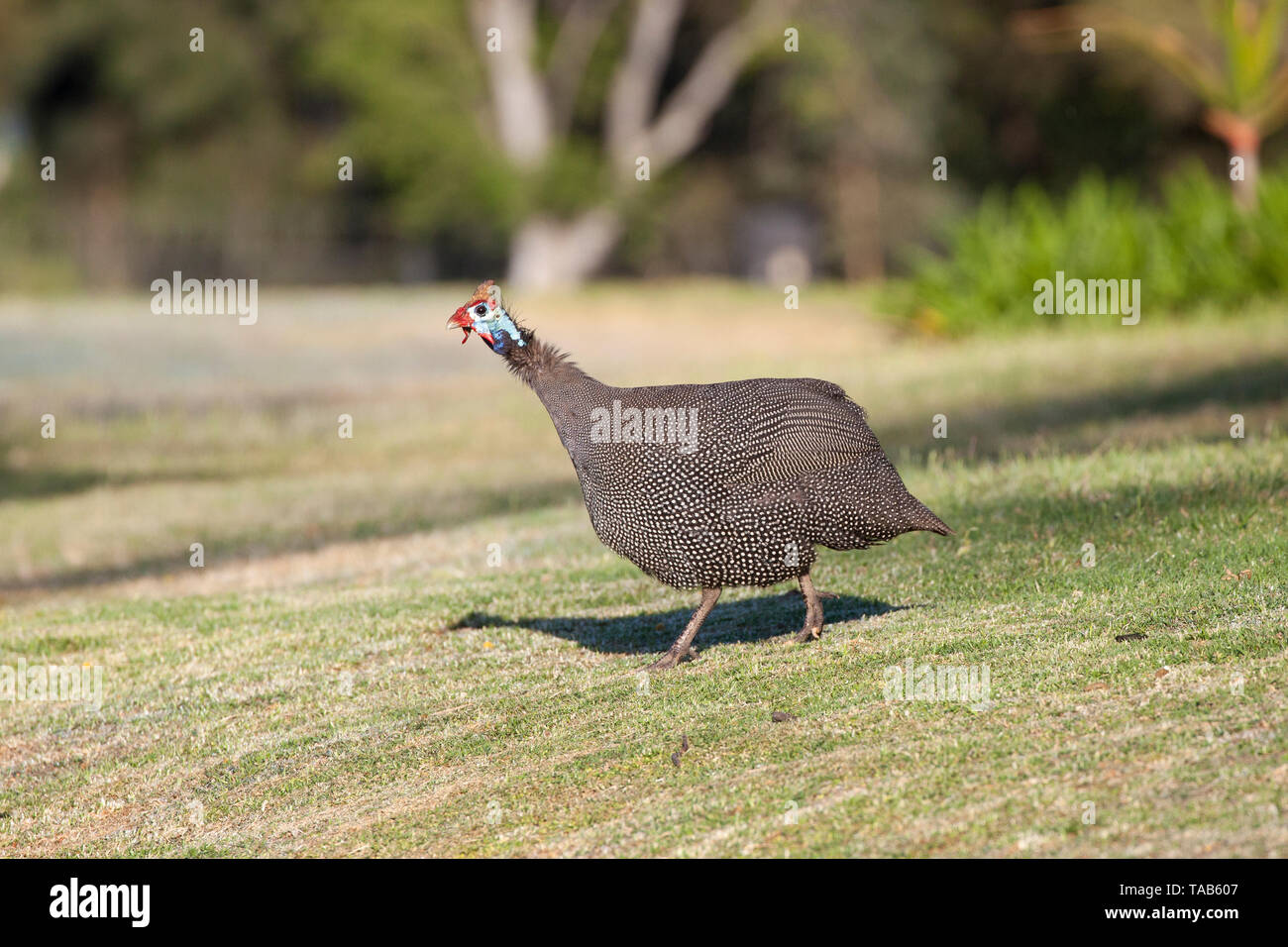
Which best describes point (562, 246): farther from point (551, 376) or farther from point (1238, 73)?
point (551, 376)

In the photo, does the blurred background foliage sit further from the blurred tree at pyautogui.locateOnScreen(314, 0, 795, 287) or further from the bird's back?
the bird's back

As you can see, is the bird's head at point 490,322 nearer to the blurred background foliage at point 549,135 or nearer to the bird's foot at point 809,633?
the bird's foot at point 809,633

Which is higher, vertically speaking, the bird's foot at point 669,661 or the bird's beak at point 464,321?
the bird's beak at point 464,321

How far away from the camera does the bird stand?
6148 millimetres

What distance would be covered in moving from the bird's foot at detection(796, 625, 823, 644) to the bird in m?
0.33

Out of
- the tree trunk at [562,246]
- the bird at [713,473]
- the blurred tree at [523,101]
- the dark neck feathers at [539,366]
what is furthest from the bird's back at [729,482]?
the tree trunk at [562,246]

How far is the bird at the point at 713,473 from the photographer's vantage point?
6.15 metres

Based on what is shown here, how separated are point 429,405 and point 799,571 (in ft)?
41.5

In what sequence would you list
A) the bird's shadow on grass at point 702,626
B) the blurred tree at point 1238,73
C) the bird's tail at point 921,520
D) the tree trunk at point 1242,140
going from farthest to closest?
the tree trunk at point 1242,140, the blurred tree at point 1238,73, the bird's shadow on grass at point 702,626, the bird's tail at point 921,520

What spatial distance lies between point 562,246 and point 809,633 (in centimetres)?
2908

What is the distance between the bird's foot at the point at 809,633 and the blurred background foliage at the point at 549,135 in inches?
925

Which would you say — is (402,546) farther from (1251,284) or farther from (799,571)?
(1251,284)

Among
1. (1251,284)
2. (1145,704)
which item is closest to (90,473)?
(1145,704)

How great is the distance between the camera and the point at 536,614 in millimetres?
7984
